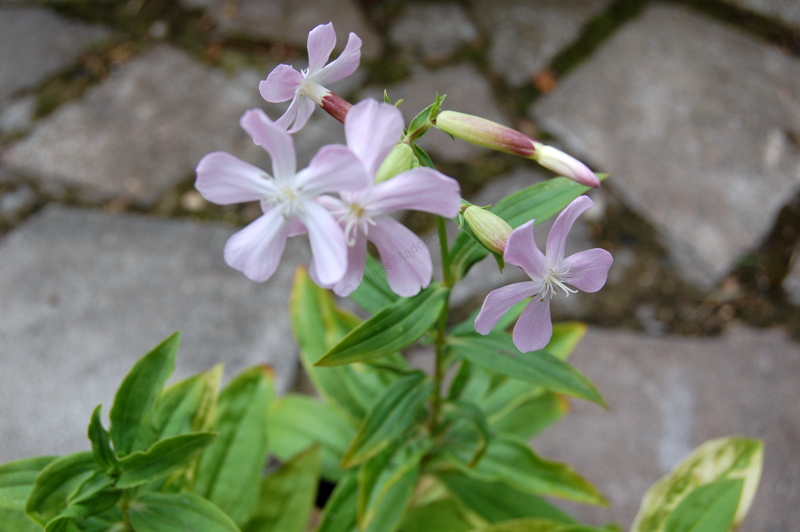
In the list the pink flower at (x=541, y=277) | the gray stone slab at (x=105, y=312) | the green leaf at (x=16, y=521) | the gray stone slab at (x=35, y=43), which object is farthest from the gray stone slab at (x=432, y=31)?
the green leaf at (x=16, y=521)

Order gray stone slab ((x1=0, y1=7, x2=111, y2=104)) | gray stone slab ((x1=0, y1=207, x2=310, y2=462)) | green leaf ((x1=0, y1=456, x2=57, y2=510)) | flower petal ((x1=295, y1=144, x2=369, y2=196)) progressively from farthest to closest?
gray stone slab ((x1=0, y1=7, x2=111, y2=104)) < gray stone slab ((x1=0, y1=207, x2=310, y2=462)) < green leaf ((x1=0, y1=456, x2=57, y2=510)) < flower petal ((x1=295, y1=144, x2=369, y2=196))

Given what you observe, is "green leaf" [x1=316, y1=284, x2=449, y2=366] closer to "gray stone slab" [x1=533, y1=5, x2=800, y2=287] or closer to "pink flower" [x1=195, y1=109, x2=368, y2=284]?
"pink flower" [x1=195, y1=109, x2=368, y2=284]

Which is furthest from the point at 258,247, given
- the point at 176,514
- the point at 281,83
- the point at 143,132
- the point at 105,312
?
the point at 143,132

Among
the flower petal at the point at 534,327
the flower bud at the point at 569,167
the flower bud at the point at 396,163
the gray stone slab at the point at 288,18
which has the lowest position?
the gray stone slab at the point at 288,18

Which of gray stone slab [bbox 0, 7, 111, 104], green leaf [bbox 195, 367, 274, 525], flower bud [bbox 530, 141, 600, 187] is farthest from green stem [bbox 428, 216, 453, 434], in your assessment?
gray stone slab [bbox 0, 7, 111, 104]

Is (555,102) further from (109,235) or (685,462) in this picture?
(109,235)

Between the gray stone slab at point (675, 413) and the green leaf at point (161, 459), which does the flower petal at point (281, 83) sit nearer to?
the green leaf at point (161, 459)

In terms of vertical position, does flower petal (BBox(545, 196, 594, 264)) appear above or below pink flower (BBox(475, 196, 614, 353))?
above
